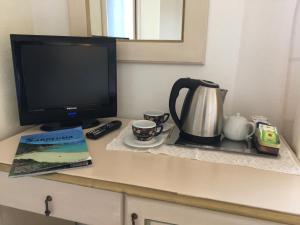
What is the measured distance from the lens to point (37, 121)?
102 centimetres

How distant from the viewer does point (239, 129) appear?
0.91 m

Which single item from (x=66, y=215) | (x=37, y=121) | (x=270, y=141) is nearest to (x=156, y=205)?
(x=66, y=215)

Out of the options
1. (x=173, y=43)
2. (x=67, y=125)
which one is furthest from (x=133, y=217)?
(x=173, y=43)

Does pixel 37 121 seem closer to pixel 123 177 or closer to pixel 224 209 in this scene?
pixel 123 177

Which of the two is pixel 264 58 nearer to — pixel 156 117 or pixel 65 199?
pixel 156 117

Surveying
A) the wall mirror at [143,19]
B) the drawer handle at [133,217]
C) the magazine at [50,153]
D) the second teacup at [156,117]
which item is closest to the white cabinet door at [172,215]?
the drawer handle at [133,217]

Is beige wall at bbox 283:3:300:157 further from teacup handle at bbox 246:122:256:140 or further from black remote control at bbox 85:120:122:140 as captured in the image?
black remote control at bbox 85:120:122:140

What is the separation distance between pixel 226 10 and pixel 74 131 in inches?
30.8

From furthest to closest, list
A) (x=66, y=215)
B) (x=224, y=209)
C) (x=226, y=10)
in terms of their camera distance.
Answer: (x=226, y=10), (x=66, y=215), (x=224, y=209)

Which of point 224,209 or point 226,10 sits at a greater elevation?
point 226,10

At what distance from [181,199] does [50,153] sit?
17.5 inches

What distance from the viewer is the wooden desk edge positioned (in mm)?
560

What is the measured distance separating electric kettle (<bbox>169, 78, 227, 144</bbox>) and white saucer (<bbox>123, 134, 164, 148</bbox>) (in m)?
0.11

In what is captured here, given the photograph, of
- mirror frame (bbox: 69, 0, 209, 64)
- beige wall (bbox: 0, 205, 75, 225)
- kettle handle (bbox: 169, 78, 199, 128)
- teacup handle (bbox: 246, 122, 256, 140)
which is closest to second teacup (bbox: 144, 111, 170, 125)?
kettle handle (bbox: 169, 78, 199, 128)
